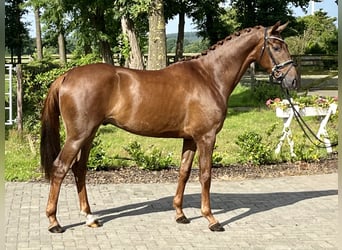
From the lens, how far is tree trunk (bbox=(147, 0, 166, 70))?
15.4m

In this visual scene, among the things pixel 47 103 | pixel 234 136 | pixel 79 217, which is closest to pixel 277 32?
pixel 47 103

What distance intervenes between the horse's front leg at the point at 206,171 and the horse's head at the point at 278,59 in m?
1.00

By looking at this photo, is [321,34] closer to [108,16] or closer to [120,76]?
[108,16]

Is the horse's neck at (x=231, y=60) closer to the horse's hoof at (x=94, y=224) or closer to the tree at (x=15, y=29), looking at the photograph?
the horse's hoof at (x=94, y=224)

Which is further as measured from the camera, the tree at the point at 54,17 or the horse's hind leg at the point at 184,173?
the tree at the point at 54,17

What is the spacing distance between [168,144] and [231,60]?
5.84 meters

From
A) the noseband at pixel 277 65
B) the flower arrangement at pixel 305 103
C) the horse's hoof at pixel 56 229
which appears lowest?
the horse's hoof at pixel 56 229

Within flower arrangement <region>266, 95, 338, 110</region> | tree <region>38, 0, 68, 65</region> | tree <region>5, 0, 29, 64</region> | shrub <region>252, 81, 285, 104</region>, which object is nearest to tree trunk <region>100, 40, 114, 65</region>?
tree <region>38, 0, 68, 65</region>

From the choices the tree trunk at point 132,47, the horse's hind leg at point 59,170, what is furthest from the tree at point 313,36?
the horse's hind leg at point 59,170

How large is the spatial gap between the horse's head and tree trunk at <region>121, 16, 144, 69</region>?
12.9 metres

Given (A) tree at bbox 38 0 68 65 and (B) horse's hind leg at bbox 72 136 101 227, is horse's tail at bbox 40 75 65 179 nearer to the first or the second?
(B) horse's hind leg at bbox 72 136 101 227

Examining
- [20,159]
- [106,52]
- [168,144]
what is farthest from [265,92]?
[20,159]

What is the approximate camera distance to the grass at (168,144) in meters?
8.98

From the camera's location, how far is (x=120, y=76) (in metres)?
5.45
